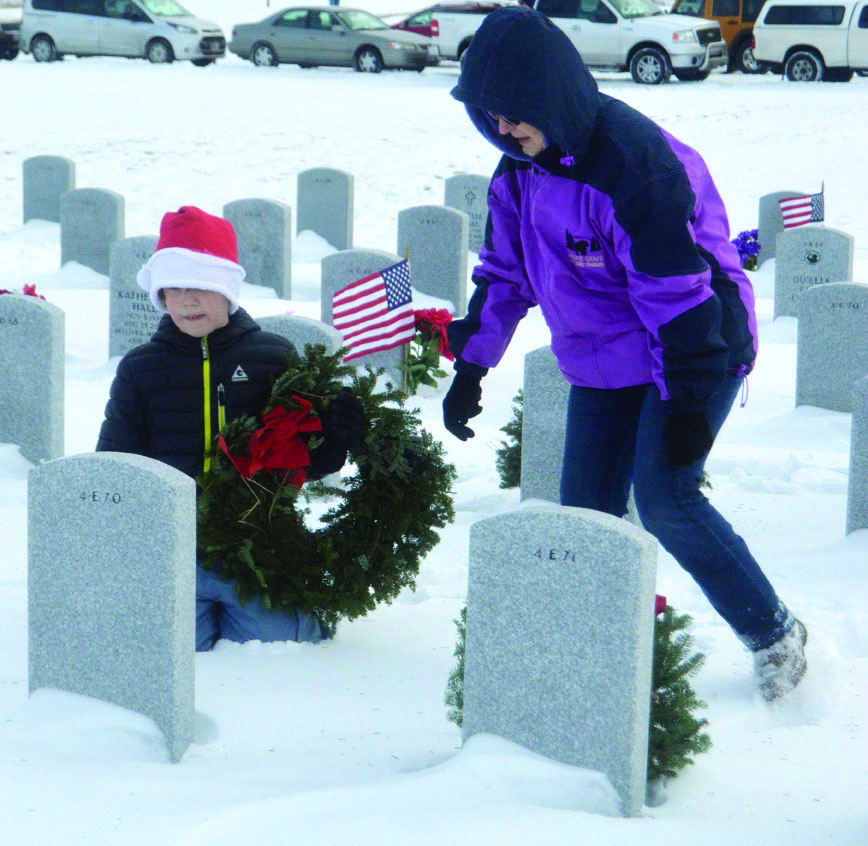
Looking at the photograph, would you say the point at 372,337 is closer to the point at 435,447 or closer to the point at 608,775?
the point at 435,447

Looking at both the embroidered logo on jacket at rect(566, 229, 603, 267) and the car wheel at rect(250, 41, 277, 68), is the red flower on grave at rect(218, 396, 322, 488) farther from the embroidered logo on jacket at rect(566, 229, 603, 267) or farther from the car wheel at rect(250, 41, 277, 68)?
the car wheel at rect(250, 41, 277, 68)

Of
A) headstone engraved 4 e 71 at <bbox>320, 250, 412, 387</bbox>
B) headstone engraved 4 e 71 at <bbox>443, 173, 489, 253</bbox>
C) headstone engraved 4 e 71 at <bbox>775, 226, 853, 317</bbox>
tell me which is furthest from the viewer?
headstone engraved 4 e 71 at <bbox>443, 173, 489, 253</bbox>

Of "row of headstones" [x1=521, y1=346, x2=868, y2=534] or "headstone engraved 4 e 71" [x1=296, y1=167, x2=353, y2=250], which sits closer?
"row of headstones" [x1=521, y1=346, x2=868, y2=534]

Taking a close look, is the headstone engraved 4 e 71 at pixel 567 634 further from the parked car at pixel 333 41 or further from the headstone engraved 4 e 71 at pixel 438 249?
the parked car at pixel 333 41

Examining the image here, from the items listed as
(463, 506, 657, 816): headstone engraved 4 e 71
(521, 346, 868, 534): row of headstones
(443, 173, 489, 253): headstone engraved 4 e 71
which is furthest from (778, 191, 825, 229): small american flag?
(463, 506, 657, 816): headstone engraved 4 e 71

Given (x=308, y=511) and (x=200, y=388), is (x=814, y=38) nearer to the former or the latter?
(x=308, y=511)

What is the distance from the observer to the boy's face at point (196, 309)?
4.00 metres

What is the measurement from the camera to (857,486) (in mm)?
5293

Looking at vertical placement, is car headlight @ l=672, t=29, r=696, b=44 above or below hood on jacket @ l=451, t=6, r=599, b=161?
below

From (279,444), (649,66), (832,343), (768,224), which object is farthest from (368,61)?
(279,444)

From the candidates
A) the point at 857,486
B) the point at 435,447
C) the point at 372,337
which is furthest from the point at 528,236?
the point at 372,337

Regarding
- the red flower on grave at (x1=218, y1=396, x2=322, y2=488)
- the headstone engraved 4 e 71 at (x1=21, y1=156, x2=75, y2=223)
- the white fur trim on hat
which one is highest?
the white fur trim on hat

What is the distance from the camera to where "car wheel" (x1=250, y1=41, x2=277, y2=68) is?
990 inches

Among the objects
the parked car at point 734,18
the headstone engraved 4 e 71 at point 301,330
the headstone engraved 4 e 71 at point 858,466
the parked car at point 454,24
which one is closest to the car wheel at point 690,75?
the parked car at point 734,18
